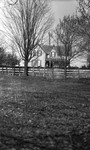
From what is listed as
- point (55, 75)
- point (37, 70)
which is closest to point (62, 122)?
point (55, 75)

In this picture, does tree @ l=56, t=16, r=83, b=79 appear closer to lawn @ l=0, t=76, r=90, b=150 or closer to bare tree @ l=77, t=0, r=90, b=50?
bare tree @ l=77, t=0, r=90, b=50

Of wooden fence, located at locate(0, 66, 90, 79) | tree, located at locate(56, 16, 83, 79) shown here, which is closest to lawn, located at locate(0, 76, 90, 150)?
wooden fence, located at locate(0, 66, 90, 79)

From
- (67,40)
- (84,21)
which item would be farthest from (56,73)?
(84,21)

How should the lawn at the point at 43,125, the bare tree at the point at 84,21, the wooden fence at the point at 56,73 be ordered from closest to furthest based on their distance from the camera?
1. the lawn at the point at 43,125
2. the bare tree at the point at 84,21
3. the wooden fence at the point at 56,73

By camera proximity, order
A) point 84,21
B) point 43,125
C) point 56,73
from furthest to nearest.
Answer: point 56,73 → point 84,21 → point 43,125

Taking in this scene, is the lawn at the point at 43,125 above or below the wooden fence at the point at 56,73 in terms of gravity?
below

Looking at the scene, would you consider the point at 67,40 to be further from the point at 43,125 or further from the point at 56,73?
the point at 43,125

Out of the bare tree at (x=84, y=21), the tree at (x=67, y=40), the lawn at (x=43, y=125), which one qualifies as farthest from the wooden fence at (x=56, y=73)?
the lawn at (x=43, y=125)

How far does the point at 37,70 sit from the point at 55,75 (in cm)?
367

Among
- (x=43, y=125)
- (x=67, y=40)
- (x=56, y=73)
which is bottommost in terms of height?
(x=43, y=125)

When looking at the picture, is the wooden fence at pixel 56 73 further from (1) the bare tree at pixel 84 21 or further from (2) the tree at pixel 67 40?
(1) the bare tree at pixel 84 21

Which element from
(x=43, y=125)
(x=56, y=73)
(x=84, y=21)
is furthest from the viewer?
(x=56, y=73)

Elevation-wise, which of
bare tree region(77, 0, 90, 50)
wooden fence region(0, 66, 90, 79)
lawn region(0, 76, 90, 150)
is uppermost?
bare tree region(77, 0, 90, 50)

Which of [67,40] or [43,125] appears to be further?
[67,40]
